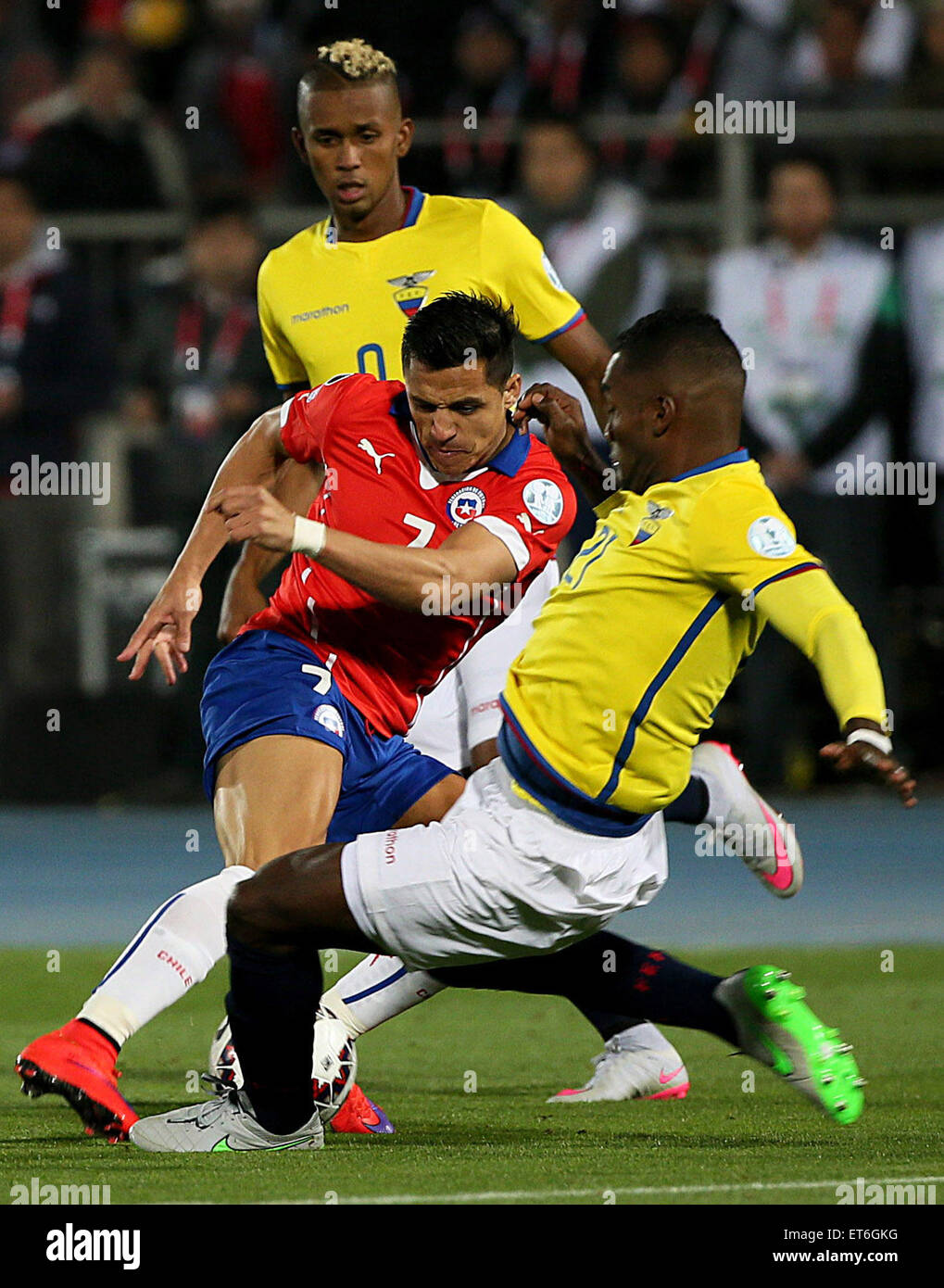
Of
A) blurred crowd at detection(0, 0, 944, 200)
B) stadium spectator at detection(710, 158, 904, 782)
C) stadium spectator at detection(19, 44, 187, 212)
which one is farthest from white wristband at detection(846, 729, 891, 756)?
stadium spectator at detection(19, 44, 187, 212)

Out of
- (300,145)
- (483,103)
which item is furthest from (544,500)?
(483,103)

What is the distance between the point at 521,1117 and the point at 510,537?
1490mm

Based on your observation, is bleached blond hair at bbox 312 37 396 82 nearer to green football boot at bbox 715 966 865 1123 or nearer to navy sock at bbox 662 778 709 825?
navy sock at bbox 662 778 709 825

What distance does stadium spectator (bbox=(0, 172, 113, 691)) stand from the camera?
1236 cm

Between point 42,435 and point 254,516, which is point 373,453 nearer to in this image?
point 254,516

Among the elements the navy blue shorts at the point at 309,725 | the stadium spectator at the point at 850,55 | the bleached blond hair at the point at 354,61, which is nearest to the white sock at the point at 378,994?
the navy blue shorts at the point at 309,725

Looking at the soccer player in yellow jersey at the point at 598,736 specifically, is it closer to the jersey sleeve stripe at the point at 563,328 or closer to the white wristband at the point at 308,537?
the white wristband at the point at 308,537

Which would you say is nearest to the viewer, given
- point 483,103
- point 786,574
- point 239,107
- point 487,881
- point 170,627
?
point 786,574

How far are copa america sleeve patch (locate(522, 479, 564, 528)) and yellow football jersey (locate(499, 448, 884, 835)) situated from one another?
22.4 inches

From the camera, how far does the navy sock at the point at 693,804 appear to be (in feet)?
19.7

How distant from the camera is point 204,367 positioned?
12320 millimetres
